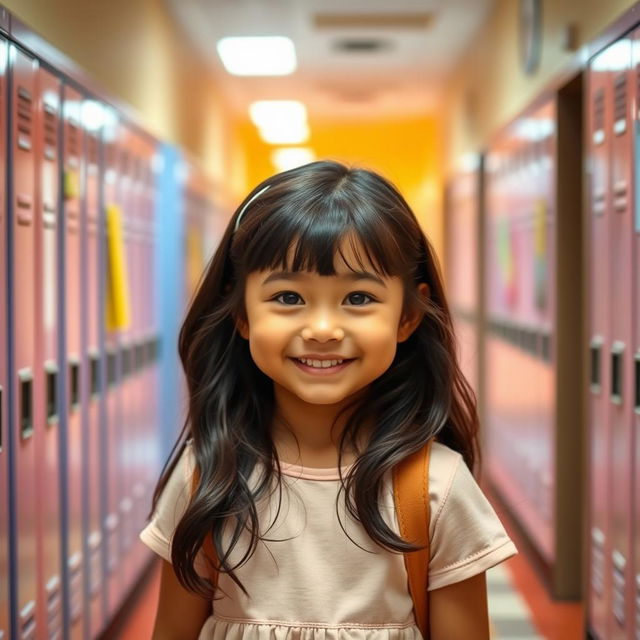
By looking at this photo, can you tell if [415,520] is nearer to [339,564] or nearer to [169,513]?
[339,564]

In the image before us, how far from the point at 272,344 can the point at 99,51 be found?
2.54 metres

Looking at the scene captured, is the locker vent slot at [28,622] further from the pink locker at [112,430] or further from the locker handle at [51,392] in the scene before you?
the pink locker at [112,430]

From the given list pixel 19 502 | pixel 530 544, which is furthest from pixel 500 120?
pixel 19 502

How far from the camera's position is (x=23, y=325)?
2420 mm

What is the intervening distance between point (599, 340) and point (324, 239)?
1901 millimetres

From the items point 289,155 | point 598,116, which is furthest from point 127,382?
point 289,155

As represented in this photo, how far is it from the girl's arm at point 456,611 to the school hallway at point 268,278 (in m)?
0.05

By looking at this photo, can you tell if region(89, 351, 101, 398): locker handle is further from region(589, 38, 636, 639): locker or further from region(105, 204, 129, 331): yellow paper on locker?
region(589, 38, 636, 639): locker

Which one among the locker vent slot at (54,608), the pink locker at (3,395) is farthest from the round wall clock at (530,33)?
the locker vent slot at (54,608)

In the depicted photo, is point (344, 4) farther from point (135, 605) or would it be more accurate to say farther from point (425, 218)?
point (425, 218)

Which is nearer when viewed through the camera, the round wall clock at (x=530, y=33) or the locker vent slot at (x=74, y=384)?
the locker vent slot at (x=74, y=384)

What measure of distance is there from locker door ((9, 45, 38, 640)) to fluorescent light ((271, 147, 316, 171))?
10.1m

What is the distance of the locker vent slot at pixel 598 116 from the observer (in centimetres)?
291

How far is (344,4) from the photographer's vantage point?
5.88 m
